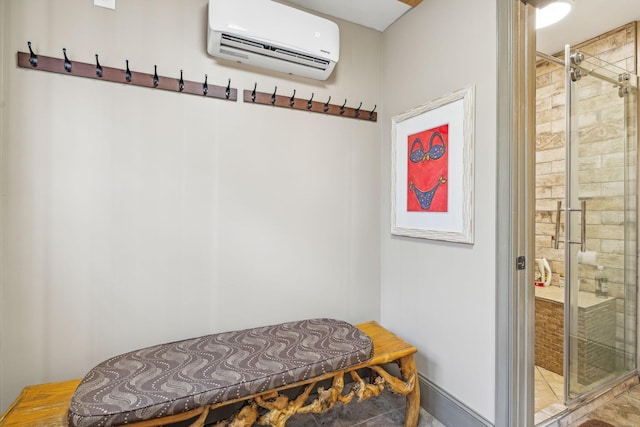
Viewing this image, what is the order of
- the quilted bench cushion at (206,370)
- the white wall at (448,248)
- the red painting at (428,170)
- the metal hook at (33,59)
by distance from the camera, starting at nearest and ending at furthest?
the quilted bench cushion at (206,370), the metal hook at (33,59), the white wall at (448,248), the red painting at (428,170)

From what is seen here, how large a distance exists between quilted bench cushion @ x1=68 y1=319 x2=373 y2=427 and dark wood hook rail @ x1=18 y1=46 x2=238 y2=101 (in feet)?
4.27

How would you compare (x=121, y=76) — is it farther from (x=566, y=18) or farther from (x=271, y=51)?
(x=566, y=18)

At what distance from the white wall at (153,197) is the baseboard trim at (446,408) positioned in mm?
596

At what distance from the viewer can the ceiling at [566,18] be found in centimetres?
191

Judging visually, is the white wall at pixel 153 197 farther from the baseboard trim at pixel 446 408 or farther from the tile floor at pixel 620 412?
the tile floor at pixel 620 412

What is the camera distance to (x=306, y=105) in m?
1.94

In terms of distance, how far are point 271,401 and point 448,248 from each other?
1.18 meters

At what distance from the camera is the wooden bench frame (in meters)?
1.11

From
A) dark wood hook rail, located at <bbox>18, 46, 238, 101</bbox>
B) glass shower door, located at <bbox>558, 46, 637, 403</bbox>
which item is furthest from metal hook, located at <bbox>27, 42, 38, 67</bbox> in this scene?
glass shower door, located at <bbox>558, 46, 637, 403</bbox>

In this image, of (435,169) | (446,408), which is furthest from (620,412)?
(435,169)

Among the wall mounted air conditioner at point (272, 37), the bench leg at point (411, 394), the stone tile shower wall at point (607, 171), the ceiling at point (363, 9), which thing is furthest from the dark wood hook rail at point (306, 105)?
the bench leg at point (411, 394)

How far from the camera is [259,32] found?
62.8 inches

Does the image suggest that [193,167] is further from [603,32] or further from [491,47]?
[603,32]

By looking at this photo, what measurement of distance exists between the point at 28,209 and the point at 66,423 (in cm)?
91
